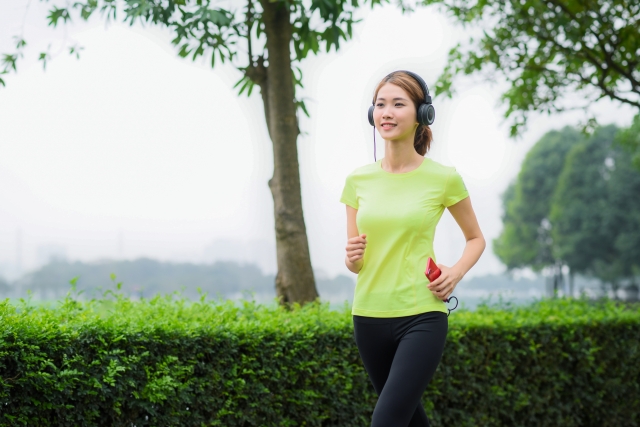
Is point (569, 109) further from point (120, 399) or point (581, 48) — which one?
point (120, 399)

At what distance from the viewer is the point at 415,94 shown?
3.26m

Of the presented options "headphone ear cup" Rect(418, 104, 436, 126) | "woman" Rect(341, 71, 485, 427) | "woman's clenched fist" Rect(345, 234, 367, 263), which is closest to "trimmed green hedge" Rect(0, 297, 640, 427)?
"woman" Rect(341, 71, 485, 427)

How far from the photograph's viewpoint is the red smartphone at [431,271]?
120 inches

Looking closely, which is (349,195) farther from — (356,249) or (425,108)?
(425,108)

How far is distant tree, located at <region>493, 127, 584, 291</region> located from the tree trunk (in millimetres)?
38312

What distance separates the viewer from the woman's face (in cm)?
322

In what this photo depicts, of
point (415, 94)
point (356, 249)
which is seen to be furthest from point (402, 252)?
point (415, 94)

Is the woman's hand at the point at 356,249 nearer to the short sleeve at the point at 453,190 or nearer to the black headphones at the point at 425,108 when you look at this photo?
the short sleeve at the point at 453,190

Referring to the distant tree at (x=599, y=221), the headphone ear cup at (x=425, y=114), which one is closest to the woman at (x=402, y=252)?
the headphone ear cup at (x=425, y=114)

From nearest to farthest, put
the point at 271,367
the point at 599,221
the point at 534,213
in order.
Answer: the point at 271,367 < the point at 599,221 < the point at 534,213

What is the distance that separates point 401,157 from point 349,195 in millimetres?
316

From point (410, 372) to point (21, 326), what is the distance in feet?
6.66

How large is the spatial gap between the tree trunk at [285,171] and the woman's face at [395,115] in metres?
3.20

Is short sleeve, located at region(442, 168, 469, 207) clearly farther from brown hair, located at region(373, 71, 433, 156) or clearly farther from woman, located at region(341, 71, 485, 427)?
brown hair, located at region(373, 71, 433, 156)
